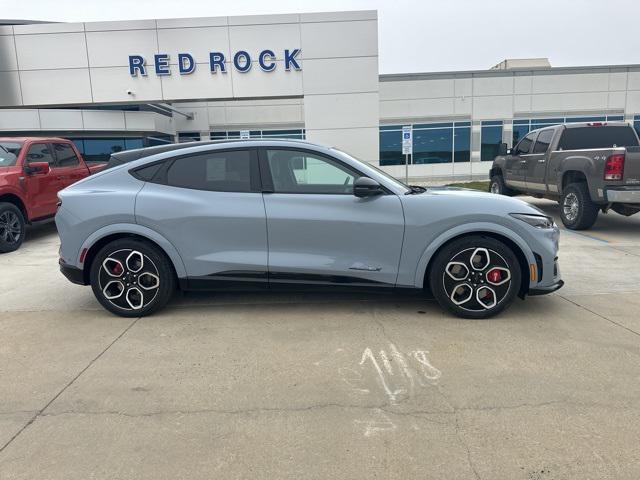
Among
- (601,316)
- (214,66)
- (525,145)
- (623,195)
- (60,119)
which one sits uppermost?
(214,66)

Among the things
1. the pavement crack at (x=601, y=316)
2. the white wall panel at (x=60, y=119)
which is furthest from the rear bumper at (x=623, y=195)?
the white wall panel at (x=60, y=119)

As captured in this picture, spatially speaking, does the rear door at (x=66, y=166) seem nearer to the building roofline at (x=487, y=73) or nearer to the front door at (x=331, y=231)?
the front door at (x=331, y=231)

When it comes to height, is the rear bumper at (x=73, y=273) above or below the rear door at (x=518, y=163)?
below

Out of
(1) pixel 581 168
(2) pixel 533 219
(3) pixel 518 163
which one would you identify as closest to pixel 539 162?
(3) pixel 518 163

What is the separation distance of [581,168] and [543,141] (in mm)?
1787

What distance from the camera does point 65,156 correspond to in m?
9.45

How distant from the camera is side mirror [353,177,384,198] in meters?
4.16

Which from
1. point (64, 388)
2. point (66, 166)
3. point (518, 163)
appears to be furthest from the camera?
point (518, 163)

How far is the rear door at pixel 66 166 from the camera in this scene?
9.04 meters

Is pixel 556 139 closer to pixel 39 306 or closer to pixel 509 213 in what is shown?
pixel 509 213

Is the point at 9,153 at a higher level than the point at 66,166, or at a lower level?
higher

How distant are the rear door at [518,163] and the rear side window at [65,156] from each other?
9.71 metres

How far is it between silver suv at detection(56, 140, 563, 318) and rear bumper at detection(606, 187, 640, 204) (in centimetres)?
452

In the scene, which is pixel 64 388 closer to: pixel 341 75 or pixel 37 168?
pixel 37 168
